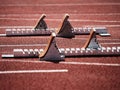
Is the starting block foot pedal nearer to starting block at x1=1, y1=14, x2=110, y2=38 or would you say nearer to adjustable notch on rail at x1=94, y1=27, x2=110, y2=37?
starting block at x1=1, y1=14, x2=110, y2=38

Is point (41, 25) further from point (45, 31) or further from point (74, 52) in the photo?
point (74, 52)

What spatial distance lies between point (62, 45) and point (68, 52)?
844mm

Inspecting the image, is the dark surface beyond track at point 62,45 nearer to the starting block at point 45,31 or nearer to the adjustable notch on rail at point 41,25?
the starting block at point 45,31

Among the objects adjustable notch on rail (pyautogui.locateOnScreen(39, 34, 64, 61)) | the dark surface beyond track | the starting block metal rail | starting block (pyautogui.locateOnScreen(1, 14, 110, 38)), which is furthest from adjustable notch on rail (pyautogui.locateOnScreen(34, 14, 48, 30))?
adjustable notch on rail (pyautogui.locateOnScreen(39, 34, 64, 61))

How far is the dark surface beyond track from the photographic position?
7642 mm

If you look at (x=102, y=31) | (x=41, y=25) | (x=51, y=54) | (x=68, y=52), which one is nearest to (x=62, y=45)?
(x=68, y=52)

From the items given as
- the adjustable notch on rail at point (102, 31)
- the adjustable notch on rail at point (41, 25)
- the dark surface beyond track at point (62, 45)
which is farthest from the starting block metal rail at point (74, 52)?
the adjustable notch on rail at point (41, 25)

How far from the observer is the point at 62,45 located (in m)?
10.1

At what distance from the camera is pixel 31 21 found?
1284 cm

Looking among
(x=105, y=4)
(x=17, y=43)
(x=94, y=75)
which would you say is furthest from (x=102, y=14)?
(x=94, y=75)

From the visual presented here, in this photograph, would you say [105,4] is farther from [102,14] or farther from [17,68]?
[17,68]

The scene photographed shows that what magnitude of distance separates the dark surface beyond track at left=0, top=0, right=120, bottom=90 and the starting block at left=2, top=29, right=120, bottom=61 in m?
0.19

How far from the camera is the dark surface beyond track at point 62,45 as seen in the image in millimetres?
7642

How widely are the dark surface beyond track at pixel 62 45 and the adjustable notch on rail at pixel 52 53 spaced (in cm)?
18
